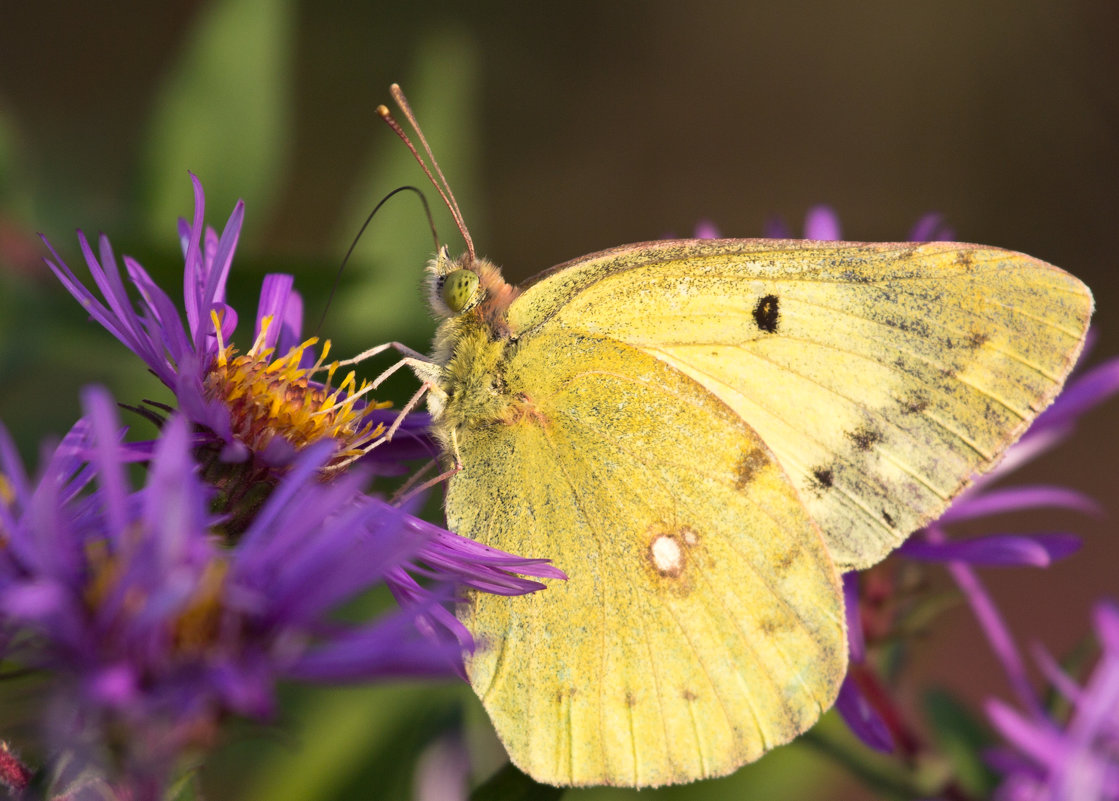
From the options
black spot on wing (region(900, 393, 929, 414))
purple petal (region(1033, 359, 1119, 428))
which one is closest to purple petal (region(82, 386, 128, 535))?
black spot on wing (region(900, 393, 929, 414))

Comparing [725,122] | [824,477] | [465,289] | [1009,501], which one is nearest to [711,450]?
[824,477]

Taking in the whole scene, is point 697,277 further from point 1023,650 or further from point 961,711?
point 1023,650

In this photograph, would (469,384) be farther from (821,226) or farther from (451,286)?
(821,226)

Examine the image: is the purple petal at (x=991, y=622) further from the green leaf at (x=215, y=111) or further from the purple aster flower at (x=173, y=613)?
the green leaf at (x=215, y=111)

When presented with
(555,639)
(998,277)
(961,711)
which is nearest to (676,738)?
(555,639)

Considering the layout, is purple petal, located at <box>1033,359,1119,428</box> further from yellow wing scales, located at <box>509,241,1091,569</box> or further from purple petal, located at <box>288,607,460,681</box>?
purple petal, located at <box>288,607,460,681</box>

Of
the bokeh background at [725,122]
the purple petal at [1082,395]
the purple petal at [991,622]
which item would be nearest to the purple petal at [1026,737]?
the purple petal at [991,622]
